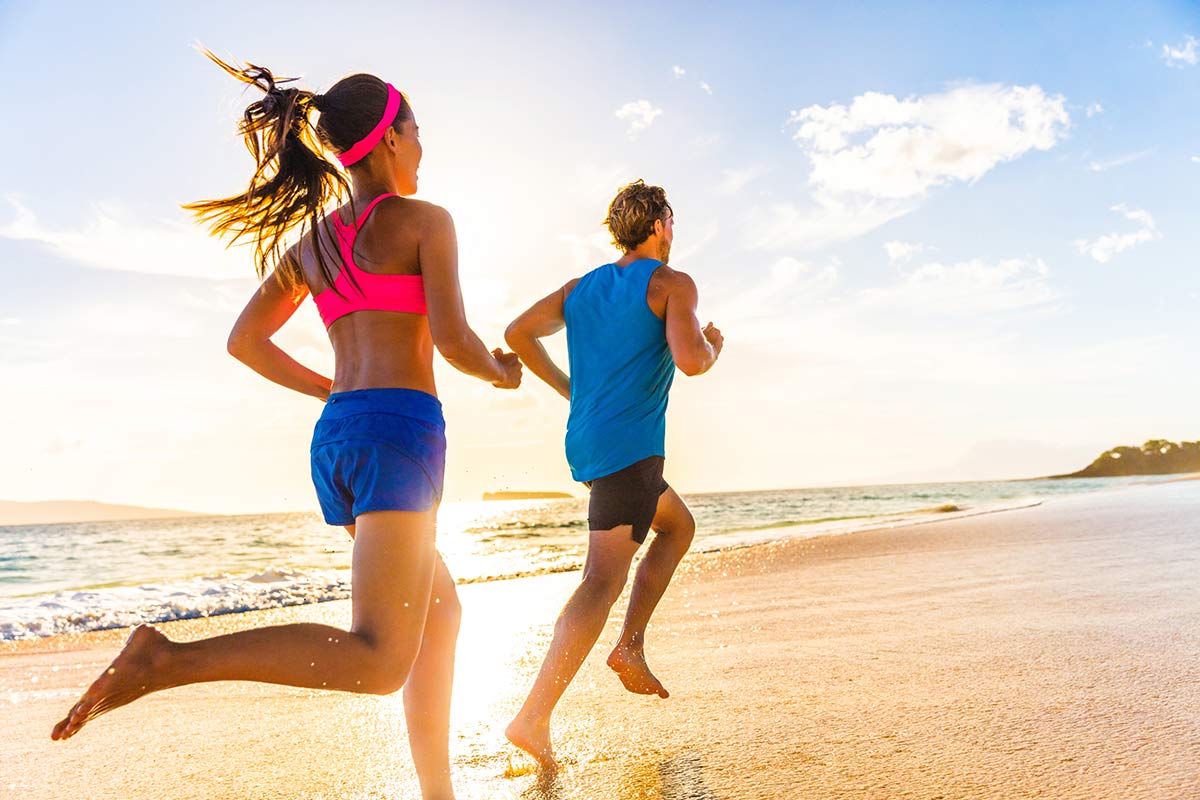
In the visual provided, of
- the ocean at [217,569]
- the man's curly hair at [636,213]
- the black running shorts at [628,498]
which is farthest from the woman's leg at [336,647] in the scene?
the ocean at [217,569]

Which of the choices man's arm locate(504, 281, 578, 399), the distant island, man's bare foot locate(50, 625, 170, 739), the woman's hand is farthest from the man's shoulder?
the distant island

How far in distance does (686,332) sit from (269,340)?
1327 mm

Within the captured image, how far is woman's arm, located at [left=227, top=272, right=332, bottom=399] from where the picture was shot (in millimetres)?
2396

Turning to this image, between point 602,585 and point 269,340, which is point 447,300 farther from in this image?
point 602,585

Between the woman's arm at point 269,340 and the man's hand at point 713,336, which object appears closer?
the woman's arm at point 269,340

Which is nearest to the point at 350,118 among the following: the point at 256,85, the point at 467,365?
the point at 256,85

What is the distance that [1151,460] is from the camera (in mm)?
74625

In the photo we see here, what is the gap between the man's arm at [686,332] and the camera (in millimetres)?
2893

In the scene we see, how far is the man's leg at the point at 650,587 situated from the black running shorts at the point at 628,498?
0.15 metres

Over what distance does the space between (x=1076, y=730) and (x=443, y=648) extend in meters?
1.91

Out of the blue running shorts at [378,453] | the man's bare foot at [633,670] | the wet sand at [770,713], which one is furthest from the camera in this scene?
the man's bare foot at [633,670]

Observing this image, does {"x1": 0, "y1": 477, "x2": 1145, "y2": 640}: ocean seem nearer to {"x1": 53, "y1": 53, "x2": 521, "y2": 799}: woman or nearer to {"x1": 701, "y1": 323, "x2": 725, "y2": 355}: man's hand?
{"x1": 701, "y1": 323, "x2": 725, "y2": 355}: man's hand

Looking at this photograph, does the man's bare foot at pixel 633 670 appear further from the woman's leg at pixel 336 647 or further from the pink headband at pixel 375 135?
the pink headband at pixel 375 135

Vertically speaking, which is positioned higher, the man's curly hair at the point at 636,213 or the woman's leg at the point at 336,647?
the man's curly hair at the point at 636,213
